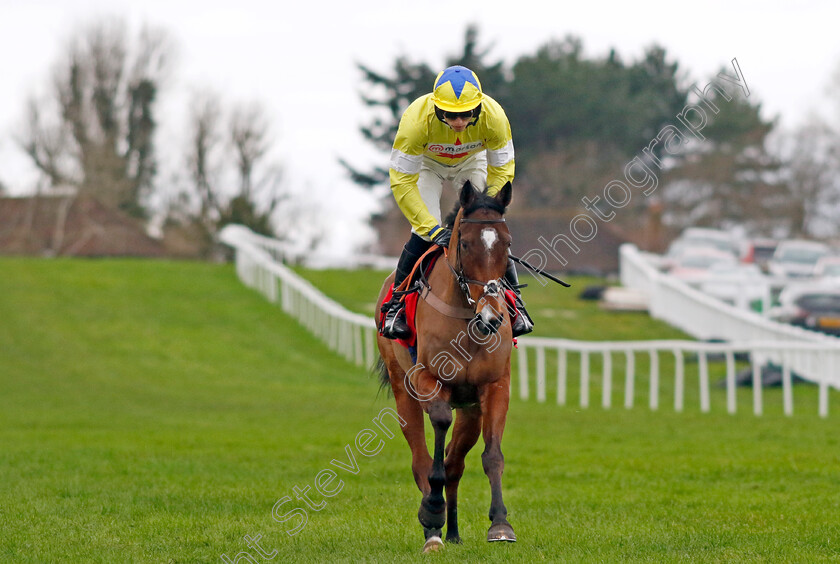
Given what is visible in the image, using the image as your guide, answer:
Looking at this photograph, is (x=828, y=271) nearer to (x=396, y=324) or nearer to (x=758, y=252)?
(x=758, y=252)

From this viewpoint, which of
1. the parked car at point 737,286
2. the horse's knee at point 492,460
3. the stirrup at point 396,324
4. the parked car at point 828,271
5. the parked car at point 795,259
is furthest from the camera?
the parked car at point 795,259

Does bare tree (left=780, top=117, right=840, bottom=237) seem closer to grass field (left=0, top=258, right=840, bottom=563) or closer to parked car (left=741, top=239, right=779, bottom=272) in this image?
parked car (left=741, top=239, right=779, bottom=272)

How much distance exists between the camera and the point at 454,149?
22.9ft

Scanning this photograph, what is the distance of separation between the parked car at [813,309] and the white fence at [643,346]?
127 centimetres

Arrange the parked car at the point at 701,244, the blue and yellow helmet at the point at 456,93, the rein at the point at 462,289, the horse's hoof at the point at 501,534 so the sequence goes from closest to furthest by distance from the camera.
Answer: the horse's hoof at the point at 501,534, the rein at the point at 462,289, the blue and yellow helmet at the point at 456,93, the parked car at the point at 701,244

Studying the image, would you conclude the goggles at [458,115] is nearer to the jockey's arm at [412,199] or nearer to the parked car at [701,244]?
the jockey's arm at [412,199]

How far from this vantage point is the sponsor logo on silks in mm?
6953

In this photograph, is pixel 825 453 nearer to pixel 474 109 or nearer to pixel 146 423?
pixel 474 109

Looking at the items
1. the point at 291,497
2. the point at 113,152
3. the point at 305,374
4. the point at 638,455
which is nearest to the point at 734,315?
the point at 305,374

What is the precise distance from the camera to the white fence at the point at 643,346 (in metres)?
16.2

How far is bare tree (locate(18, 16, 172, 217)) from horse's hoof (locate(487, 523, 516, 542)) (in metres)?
50.4

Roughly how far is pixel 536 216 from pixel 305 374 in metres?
31.1

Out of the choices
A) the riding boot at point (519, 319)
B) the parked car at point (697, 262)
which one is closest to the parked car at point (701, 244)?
the parked car at point (697, 262)

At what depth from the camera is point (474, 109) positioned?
6602 mm
